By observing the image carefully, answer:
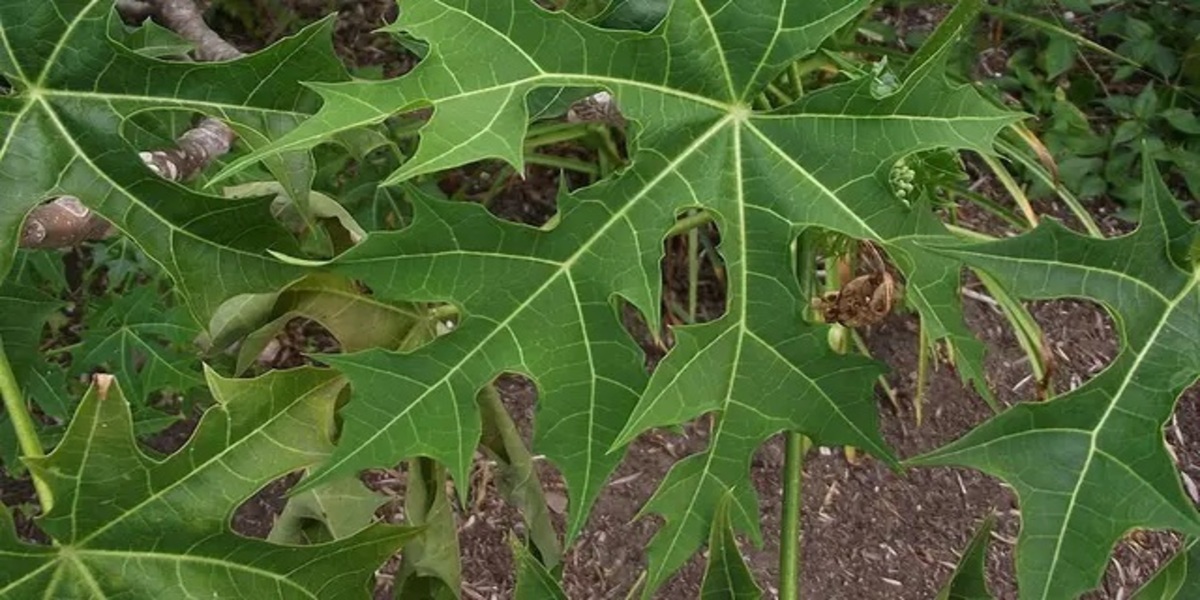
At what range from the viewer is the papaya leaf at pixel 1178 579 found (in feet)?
3.05

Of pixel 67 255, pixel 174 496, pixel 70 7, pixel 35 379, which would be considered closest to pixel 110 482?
pixel 174 496

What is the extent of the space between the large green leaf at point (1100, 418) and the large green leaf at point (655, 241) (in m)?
0.07

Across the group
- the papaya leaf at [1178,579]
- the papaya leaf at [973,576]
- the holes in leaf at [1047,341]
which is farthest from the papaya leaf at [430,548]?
the holes in leaf at [1047,341]

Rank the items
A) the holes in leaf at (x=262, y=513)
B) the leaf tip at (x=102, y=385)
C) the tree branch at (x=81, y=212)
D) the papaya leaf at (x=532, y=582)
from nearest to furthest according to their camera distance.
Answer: the leaf tip at (x=102, y=385)
the papaya leaf at (x=532, y=582)
the tree branch at (x=81, y=212)
the holes in leaf at (x=262, y=513)

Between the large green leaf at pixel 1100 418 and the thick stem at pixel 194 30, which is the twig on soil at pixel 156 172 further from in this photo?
the large green leaf at pixel 1100 418

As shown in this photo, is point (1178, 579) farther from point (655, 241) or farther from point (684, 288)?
point (684, 288)

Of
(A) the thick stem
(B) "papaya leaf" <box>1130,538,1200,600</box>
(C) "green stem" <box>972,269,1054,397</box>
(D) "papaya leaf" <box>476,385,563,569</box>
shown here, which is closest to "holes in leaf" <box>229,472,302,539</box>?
(A) the thick stem

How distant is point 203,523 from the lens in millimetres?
859

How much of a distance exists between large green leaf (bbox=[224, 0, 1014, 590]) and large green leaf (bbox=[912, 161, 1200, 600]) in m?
0.07

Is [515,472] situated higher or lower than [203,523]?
lower

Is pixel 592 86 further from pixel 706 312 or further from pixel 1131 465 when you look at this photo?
pixel 706 312

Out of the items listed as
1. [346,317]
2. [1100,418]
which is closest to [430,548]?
[346,317]

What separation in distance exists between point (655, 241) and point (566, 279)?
0.24ft

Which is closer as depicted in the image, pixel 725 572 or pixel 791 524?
pixel 725 572
